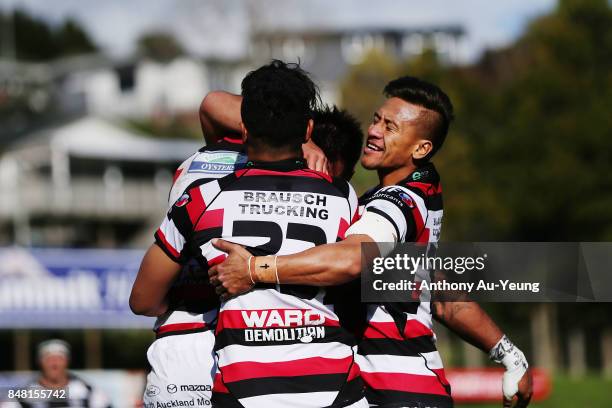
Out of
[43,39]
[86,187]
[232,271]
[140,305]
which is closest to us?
[232,271]

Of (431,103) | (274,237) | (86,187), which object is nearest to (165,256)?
(274,237)

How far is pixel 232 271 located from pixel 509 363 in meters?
1.80

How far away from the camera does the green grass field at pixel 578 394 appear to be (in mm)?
26131

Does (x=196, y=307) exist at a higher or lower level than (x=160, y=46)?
lower

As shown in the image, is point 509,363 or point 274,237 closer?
point 274,237

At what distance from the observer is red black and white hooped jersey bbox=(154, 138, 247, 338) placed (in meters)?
4.61

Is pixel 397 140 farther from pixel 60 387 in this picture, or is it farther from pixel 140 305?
pixel 60 387

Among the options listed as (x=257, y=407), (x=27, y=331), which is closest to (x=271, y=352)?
(x=257, y=407)

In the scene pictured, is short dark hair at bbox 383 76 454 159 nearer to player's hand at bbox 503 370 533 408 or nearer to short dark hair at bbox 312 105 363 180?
short dark hair at bbox 312 105 363 180

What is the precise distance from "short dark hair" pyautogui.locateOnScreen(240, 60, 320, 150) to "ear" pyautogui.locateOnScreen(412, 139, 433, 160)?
1.01m

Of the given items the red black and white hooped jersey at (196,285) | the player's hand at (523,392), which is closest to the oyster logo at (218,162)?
the red black and white hooped jersey at (196,285)

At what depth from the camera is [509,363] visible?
5.14m

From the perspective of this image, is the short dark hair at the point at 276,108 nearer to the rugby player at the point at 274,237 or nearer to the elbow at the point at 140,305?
the rugby player at the point at 274,237

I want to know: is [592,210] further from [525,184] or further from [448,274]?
[448,274]
